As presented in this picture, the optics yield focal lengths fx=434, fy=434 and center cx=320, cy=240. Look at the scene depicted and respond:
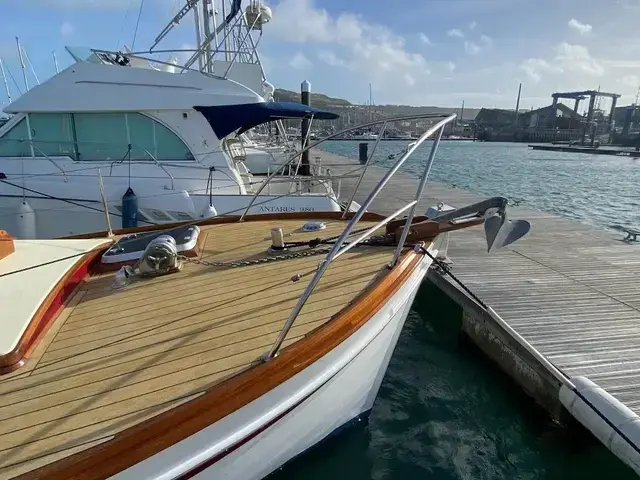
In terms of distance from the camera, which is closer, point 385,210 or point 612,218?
point 385,210

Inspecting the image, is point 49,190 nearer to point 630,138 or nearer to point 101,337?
point 101,337

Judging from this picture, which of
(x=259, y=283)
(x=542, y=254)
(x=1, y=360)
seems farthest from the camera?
(x=542, y=254)

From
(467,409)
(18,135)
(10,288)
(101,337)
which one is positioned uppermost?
(18,135)

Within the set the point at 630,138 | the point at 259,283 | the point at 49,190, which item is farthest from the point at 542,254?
the point at 630,138

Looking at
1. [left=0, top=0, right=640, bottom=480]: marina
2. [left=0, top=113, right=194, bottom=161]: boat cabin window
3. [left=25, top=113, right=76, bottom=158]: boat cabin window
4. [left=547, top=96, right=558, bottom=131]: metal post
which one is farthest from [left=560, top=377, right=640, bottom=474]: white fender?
[left=547, top=96, right=558, bottom=131]: metal post

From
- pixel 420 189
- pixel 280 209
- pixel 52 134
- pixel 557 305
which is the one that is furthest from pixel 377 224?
pixel 52 134

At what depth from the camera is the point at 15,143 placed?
25.5 feet

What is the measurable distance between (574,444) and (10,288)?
4.48 metres

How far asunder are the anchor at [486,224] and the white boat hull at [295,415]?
385 millimetres

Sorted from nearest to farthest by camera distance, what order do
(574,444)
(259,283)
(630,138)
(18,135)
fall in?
(259,283) < (574,444) < (18,135) < (630,138)

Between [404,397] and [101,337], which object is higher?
[101,337]

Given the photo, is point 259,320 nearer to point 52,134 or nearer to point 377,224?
point 377,224

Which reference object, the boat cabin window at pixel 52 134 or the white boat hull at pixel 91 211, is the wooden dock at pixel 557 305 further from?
the boat cabin window at pixel 52 134

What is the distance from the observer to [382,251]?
3.79 metres
